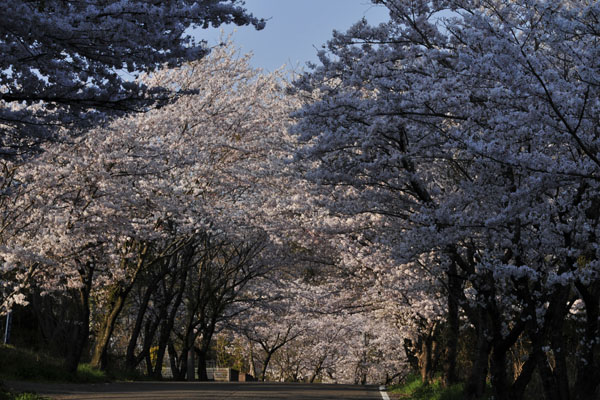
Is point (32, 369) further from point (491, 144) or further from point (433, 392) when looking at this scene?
point (491, 144)

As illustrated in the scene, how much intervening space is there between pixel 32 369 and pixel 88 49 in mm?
12715

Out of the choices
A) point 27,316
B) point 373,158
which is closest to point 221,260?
point 27,316

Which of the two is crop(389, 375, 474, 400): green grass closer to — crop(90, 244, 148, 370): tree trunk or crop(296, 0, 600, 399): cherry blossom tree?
crop(296, 0, 600, 399): cherry blossom tree

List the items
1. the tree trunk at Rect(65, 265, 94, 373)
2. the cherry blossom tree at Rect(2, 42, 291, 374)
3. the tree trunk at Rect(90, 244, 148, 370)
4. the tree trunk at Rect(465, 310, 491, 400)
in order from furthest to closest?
the tree trunk at Rect(90, 244, 148, 370), the tree trunk at Rect(65, 265, 94, 373), the cherry blossom tree at Rect(2, 42, 291, 374), the tree trunk at Rect(465, 310, 491, 400)

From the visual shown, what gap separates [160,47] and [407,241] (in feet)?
18.4

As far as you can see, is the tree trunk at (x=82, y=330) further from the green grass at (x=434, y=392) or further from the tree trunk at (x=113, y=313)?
the green grass at (x=434, y=392)

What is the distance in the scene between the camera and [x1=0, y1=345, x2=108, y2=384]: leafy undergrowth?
16.8 metres

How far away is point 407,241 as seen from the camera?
11.1 meters

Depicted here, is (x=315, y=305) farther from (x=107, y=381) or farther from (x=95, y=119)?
(x=95, y=119)

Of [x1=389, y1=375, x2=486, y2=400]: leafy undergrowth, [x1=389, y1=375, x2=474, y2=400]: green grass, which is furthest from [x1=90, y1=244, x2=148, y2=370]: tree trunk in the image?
[x1=389, y1=375, x2=474, y2=400]: green grass

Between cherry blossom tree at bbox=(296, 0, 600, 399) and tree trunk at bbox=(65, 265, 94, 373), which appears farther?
tree trunk at bbox=(65, 265, 94, 373)

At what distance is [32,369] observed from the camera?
56.2 ft

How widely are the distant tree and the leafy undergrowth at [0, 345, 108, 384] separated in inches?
387

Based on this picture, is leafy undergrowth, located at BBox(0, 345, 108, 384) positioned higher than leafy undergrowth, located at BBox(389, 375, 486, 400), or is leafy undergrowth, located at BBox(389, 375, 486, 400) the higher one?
leafy undergrowth, located at BBox(0, 345, 108, 384)
